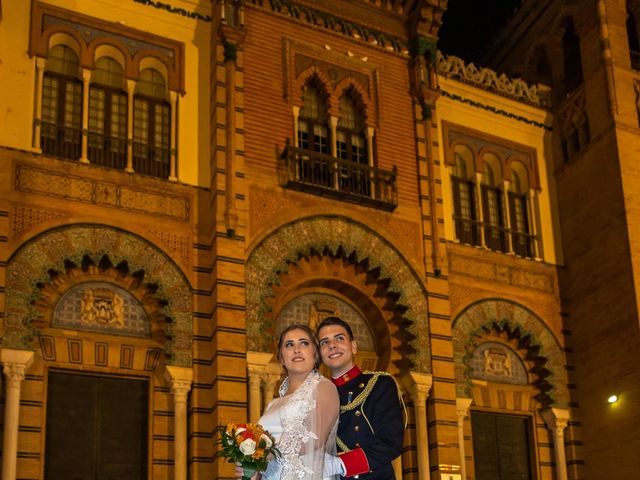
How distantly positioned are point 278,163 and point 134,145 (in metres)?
1.72

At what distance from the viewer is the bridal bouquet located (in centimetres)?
432

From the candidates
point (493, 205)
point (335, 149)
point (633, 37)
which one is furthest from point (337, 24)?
point (633, 37)

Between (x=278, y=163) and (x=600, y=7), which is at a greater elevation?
(x=600, y=7)

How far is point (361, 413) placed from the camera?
4715 mm

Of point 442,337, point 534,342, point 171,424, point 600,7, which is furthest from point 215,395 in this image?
point 600,7

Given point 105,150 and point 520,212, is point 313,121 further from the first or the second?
point 520,212

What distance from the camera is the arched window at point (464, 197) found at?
528 inches

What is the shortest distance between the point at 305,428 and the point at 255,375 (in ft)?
20.7

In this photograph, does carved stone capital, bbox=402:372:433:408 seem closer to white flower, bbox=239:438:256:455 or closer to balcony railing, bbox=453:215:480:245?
balcony railing, bbox=453:215:480:245

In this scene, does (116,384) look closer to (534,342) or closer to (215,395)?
(215,395)

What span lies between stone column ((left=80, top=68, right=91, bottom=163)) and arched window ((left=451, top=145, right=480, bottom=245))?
5.14 meters

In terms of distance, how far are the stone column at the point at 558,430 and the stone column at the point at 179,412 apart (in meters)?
5.28

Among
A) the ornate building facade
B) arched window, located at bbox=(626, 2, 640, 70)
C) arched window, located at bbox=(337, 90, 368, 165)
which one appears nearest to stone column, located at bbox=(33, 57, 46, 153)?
the ornate building facade

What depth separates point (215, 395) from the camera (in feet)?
33.9
